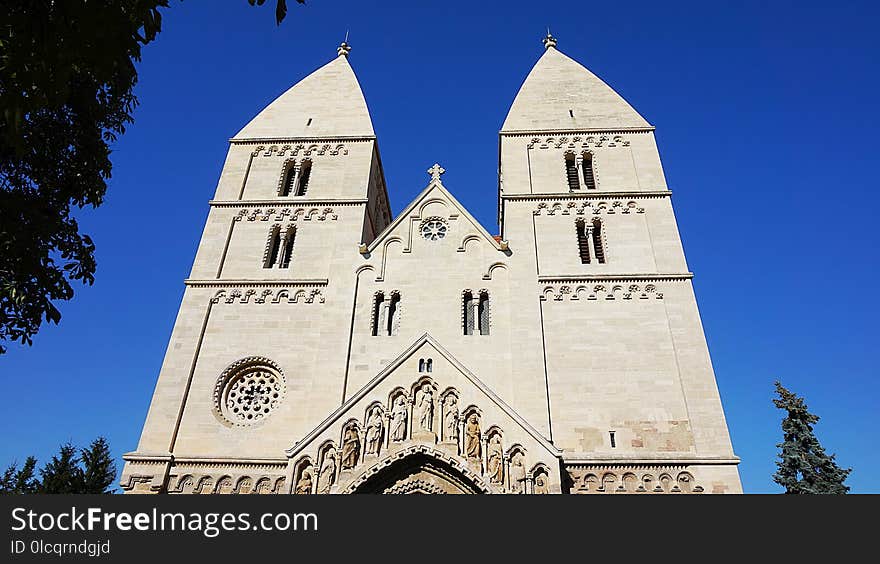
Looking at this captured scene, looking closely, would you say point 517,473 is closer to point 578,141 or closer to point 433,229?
point 433,229

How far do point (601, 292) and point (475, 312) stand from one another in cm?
421

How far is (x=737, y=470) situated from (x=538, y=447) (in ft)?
18.4

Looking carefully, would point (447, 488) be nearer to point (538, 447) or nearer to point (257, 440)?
point (538, 447)

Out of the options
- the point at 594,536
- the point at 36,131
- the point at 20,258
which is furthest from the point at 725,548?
the point at 36,131

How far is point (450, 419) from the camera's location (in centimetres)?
1420

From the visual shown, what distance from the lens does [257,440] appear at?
51.9 ft

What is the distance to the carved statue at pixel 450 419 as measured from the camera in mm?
13914

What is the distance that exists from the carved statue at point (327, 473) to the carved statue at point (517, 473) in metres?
4.37

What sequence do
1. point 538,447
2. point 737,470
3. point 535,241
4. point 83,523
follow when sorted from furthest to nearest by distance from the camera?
point 535,241
point 737,470
point 538,447
point 83,523

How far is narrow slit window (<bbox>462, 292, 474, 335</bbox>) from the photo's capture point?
17.7m

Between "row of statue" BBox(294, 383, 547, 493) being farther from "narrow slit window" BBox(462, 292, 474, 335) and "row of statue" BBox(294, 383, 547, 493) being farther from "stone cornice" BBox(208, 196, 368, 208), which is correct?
"stone cornice" BBox(208, 196, 368, 208)

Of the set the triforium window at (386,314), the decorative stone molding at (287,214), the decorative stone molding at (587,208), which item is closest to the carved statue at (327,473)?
the triforium window at (386,314)

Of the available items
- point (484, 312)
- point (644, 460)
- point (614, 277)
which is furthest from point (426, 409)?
point (614, 277)

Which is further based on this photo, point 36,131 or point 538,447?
point 538,447
